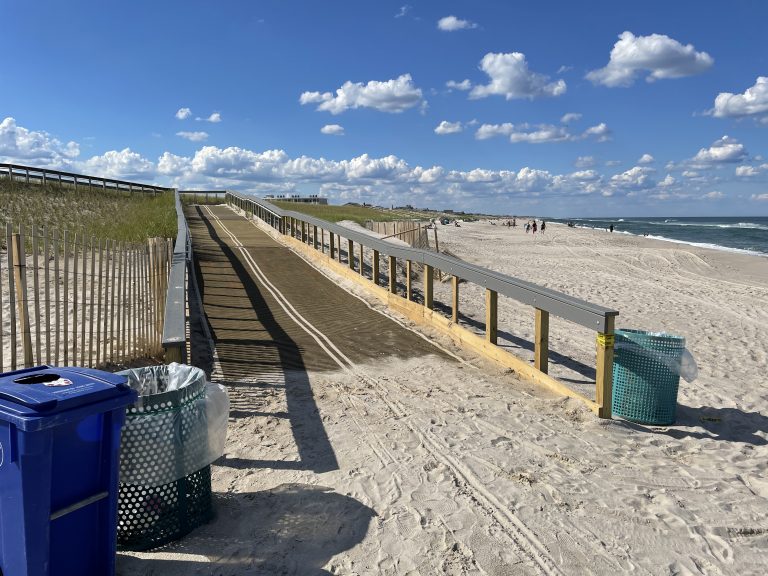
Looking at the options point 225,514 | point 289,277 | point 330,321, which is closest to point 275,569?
point 225,514

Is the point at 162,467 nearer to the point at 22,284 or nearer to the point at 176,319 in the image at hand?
the point at 176,319

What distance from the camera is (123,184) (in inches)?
1663

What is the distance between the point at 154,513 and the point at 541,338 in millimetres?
4525

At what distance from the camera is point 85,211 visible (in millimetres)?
28219

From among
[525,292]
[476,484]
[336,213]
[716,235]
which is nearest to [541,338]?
[525,292]

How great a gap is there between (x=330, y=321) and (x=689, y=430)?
5.92m

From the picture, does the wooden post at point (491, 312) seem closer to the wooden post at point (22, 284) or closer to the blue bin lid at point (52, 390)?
the wooden post at point (22, 284)

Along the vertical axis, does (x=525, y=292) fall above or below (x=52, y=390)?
above

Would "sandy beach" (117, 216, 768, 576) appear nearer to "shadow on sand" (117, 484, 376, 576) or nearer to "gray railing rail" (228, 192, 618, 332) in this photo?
"shadow on sand" (117, 484, 376, 576)

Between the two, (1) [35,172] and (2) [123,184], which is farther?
(2) [123,184]

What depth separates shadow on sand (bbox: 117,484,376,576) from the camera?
129 inches

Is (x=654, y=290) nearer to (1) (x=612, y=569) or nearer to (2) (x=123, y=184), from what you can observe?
(1) (x=612, y=569)

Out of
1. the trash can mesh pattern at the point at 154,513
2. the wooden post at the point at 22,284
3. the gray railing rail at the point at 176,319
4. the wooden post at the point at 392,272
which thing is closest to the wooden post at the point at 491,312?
the wooden post at the point at 392,272

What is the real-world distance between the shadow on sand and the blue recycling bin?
481 mm
